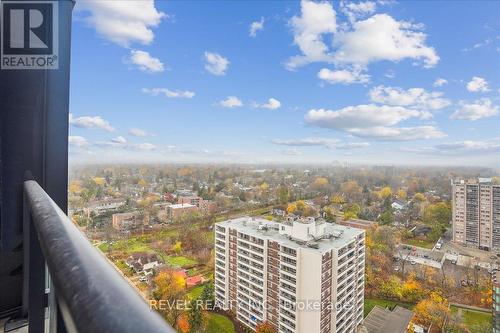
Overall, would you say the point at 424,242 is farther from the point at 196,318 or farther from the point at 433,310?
the point at 196,318

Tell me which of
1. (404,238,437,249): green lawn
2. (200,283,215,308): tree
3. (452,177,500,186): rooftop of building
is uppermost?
(452,177,500,186): rooftop of building

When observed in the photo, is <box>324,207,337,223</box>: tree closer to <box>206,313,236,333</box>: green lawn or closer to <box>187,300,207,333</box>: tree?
<box>206,313,236,333</box>: green lawn

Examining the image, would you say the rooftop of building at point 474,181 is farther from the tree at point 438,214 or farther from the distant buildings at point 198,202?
the distant buildings at point 198,202

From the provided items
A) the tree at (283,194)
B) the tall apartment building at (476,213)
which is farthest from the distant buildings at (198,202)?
the tall apartment building at (476,213)

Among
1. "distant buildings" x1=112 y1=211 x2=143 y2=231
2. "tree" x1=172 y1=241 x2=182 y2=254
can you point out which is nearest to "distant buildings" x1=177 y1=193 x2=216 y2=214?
"tree" x1=172 y1=241 x2=182 y2=254

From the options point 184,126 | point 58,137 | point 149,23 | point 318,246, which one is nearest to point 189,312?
point 318,246

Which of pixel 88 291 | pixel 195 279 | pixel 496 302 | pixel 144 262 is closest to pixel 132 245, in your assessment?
pixel 144 262
